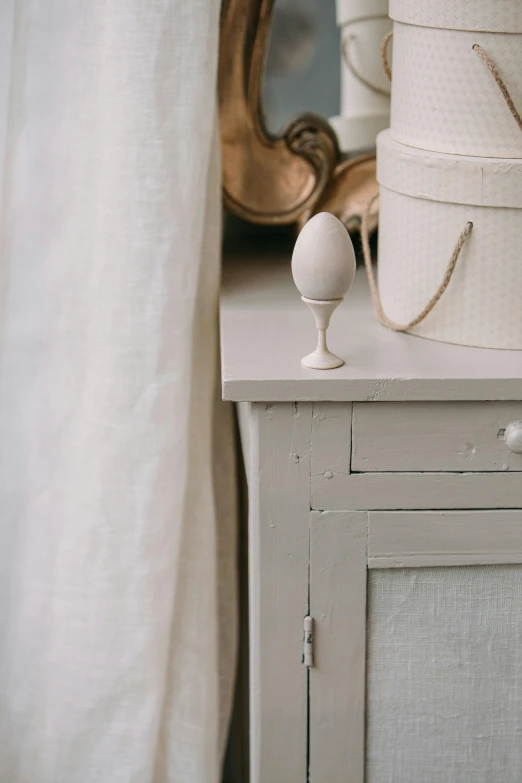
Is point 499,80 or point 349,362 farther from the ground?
point 499,80

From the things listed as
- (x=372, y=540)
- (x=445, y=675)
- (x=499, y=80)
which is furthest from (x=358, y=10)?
(x=445, y=675)

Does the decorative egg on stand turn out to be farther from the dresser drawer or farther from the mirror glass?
the mirror glass

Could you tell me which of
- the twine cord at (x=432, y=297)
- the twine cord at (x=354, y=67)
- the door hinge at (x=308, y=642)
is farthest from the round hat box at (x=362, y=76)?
the door hinge at (x=308, y=642)

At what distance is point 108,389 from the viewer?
31.6 inches

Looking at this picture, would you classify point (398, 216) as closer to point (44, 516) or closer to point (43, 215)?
point (43, 215)

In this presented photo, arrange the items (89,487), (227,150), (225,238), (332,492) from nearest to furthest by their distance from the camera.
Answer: (332,492) < (89,487) < (227,150) < (225,238)

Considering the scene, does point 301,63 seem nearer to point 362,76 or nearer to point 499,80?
point 362,76

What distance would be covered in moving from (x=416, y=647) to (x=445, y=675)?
37mm

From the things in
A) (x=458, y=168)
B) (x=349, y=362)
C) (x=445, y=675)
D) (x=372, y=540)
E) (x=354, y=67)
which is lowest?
(x=445, y=675)

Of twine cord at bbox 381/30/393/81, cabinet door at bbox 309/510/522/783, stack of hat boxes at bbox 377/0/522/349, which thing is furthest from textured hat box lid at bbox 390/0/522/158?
cabinet door at bbox 309/510/522/783

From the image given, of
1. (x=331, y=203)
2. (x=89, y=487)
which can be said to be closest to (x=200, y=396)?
(x=89, y=487)

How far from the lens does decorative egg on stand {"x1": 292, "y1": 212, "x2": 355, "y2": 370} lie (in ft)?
2.20

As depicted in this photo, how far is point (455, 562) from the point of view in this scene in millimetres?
742

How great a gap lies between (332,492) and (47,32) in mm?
448
